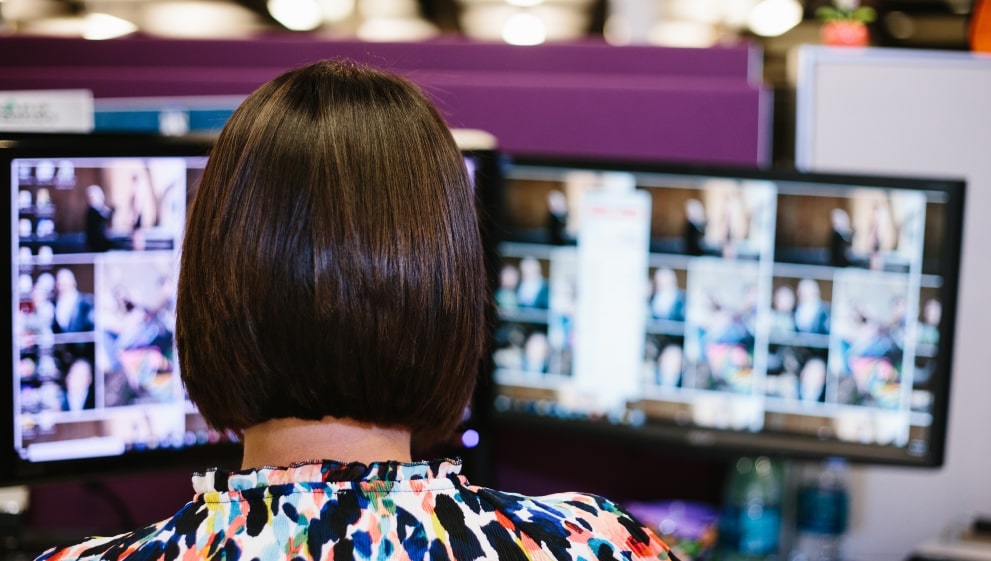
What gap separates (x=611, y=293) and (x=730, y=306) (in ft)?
0.56

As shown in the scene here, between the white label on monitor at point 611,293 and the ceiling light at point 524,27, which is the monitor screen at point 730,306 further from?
the ceiling light at point 524,27

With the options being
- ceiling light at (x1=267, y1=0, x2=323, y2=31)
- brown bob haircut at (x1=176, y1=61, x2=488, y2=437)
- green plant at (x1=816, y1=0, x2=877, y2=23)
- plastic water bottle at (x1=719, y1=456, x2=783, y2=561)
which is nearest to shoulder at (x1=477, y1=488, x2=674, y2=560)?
brown bob haircut at (x1=176, y1=61, x2=488, y2=437)

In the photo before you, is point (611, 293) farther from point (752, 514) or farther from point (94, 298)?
point (94, 298)

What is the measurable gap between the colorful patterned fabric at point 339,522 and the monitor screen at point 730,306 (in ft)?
2.48

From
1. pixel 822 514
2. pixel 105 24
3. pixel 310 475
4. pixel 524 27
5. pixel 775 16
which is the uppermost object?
pixel 775 16

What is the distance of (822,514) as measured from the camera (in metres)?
1.56

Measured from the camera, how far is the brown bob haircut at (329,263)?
0.70 metres

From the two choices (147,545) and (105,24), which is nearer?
(147,545)

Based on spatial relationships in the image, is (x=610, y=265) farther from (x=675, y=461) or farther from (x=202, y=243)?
(x=202, y=243)

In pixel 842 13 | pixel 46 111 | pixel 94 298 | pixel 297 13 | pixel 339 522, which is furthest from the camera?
pixel 297 13

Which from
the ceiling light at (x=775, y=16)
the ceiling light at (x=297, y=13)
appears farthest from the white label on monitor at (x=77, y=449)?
the ceiling light at (x=775, y=16)

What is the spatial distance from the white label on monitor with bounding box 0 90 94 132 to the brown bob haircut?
2.78ft

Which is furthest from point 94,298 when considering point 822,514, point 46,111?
point 822,514

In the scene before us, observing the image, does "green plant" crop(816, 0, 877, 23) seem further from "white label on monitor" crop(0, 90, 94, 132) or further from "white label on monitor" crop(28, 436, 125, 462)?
"white label on monitor" crop(28, 436, 125, 462)
